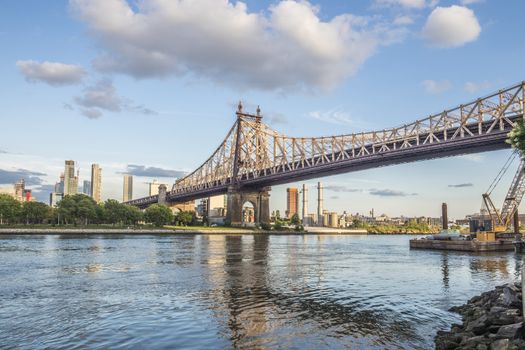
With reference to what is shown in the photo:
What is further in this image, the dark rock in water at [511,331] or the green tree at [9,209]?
the green tree at [9,209]

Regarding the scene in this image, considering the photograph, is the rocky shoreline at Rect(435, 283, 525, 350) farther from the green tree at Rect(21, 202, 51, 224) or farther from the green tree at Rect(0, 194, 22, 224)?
the green tree at Rect(21, 202, 51, 224)

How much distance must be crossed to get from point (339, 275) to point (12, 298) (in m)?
20.5

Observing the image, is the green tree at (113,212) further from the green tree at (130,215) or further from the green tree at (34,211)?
the green tree at (34,211)

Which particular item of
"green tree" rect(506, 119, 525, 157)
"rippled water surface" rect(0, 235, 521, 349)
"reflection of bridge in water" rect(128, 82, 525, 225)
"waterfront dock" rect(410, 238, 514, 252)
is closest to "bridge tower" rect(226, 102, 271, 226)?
"reflection of bridge in water" rect(128, 82, 525, 225)

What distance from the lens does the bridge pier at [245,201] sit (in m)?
140

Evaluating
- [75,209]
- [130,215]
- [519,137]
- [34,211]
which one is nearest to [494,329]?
[519,137]

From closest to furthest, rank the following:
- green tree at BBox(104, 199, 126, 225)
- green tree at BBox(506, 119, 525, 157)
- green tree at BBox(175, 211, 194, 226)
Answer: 1. green tree at BBox(506, 119, 525, 157)
2. green tree at BBox(104, 199, 126, 225)
3. green tree at BBox(175, 211, 194, 226)

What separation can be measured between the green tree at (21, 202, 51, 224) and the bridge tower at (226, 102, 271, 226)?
1977 inches

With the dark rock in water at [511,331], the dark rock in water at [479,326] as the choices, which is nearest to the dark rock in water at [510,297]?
the dark rock in water at [479,326]

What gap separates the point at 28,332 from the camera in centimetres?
1546

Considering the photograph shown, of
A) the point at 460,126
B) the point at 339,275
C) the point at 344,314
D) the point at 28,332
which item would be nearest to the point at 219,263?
the point at 339,275

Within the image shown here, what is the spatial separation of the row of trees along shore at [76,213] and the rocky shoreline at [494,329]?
120090 mm

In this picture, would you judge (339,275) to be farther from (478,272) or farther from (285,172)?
(285,172)

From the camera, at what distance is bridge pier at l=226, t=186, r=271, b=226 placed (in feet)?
→ 458
